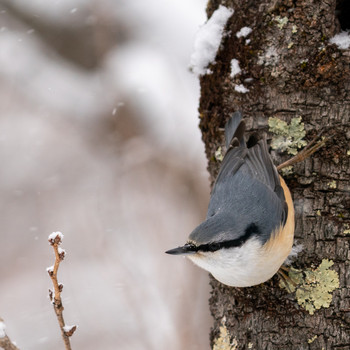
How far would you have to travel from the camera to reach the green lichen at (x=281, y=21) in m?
2.07

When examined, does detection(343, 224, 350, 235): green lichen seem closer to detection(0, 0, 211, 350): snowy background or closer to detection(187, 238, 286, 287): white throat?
detection(187, 238, 286, 287): white throat

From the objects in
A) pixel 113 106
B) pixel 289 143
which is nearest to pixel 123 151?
pixel 113 106

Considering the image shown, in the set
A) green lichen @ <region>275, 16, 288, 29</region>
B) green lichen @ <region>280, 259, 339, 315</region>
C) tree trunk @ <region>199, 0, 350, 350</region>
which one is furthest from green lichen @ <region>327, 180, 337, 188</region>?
green lichen @ <region>275, 16, 288, 29</region>

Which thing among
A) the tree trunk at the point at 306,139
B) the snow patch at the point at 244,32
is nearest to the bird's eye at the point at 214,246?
the tree trunk at the point at 306,139

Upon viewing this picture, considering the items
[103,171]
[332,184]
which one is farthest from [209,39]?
[103,171]

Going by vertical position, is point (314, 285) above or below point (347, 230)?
below

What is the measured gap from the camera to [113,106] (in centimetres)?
420

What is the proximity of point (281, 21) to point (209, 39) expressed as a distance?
0.34m

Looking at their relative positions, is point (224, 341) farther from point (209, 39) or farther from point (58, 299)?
point (209, 39)

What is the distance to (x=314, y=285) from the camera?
1903mm

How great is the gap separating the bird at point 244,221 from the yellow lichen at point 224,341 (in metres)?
0.25

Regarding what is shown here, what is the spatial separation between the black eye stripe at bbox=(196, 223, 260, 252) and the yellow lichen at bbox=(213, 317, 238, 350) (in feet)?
1.27

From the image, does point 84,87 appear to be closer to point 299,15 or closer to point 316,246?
point 299,15

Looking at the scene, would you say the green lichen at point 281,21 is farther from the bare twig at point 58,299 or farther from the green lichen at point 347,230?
the bare twig at point 58,299
